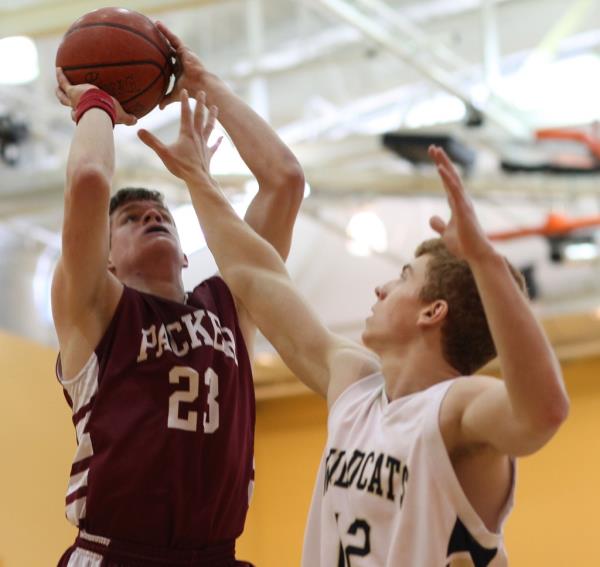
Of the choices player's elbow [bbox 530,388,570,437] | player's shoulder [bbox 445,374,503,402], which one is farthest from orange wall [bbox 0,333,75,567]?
player's elbow [bbox 530,388,570,437]

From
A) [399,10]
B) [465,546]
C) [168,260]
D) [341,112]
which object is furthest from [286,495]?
[465,546]

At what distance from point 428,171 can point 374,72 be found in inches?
102

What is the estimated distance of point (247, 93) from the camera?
12.6 m

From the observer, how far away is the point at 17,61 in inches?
425

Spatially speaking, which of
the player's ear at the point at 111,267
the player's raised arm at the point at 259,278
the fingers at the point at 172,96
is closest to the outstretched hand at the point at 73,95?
the player's raised arm at the point at 259,278

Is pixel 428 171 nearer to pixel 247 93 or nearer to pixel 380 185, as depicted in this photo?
pixel 380 185

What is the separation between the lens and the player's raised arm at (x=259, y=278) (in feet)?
12.5

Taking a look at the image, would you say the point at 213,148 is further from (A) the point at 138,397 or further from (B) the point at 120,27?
(A) the point at 138,397

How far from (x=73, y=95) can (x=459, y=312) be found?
1.55 m

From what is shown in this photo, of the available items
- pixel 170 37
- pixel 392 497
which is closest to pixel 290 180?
pixel 170 37

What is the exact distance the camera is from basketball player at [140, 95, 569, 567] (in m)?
2.78

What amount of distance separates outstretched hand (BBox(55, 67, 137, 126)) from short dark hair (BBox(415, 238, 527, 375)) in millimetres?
1273

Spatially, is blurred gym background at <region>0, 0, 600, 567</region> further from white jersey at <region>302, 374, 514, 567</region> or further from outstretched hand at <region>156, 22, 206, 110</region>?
white jersey at <region>302, 374, 514, 567</region>

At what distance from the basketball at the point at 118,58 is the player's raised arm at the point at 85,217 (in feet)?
0.55
